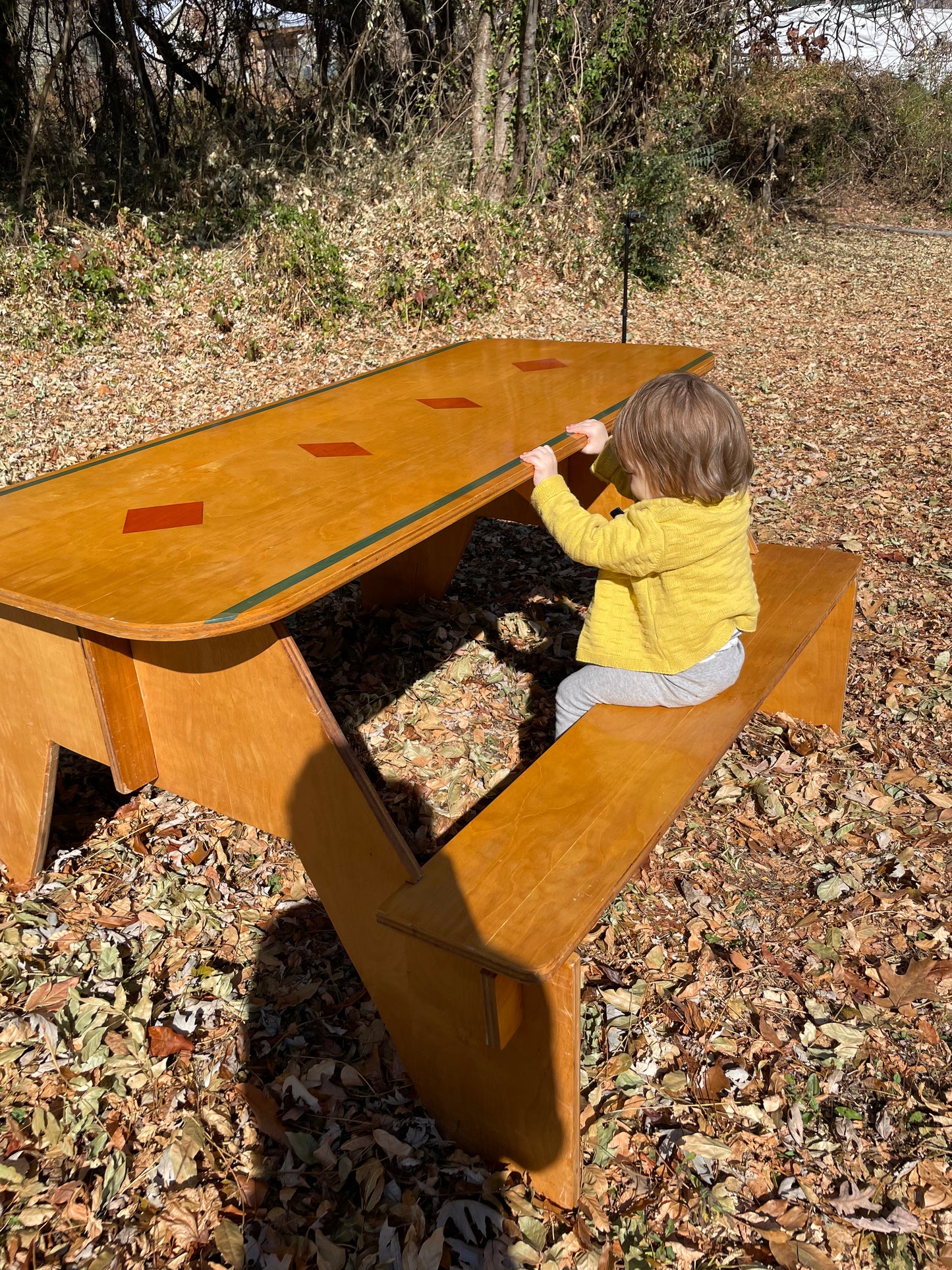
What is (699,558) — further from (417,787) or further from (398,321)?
(398,321)

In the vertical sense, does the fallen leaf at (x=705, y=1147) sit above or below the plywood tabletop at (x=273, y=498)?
below

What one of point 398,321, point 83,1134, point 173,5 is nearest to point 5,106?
point 173,5

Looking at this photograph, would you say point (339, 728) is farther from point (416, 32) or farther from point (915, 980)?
point (416, 32)

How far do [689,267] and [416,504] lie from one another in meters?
9.63

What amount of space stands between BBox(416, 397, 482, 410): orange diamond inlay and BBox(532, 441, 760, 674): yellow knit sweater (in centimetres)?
85

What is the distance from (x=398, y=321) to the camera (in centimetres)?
811

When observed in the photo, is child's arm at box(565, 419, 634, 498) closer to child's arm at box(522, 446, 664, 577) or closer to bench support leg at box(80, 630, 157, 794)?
child's arm at box(522, 446, 664, 577)

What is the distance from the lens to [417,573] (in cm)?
413

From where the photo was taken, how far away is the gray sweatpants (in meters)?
2.42

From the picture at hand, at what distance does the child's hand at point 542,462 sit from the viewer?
2.50 m

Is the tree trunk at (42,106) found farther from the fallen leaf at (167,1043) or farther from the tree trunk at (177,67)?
the fallen leaf at (167,1043)

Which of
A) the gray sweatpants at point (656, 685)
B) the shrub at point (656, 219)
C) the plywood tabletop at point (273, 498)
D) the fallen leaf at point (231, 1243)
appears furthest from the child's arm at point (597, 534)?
the shrub at point (656, 219)

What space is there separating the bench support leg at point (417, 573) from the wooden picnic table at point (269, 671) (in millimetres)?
1065

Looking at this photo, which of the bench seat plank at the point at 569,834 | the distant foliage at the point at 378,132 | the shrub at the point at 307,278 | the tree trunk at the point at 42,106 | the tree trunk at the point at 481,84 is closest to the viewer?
the bench seat plank at the point at 569,834
